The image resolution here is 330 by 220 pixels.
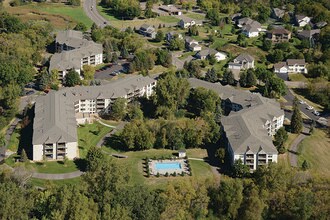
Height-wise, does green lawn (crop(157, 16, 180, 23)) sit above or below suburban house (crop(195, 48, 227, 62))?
below

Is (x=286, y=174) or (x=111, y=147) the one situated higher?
(x=286, y=174)

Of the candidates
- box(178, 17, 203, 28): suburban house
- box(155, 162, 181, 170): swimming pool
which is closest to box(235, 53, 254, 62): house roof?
box(178, 17, 203, 28): suburban house

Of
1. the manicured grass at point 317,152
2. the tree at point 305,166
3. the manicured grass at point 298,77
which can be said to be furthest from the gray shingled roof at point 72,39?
the tree at point 305,166

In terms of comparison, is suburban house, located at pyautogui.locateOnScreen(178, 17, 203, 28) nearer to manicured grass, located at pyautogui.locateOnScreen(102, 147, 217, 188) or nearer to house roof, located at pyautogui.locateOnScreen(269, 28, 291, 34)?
house roof, located at pyautogui.locateOnScreen(269, 28, 291, 34)

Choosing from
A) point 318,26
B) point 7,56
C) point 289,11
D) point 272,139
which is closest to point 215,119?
point 272,139

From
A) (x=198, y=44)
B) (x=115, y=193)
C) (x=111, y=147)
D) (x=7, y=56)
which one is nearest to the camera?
(x=115, y=193)

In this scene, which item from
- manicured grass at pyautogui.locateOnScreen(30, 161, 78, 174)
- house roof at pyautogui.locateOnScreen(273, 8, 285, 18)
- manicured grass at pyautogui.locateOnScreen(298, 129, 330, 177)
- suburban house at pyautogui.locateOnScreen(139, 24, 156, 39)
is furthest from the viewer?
house roof at pyautogui.locateOnScreen(273, 8, 285, 18)

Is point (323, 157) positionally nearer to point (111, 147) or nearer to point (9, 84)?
point (111, 147)
